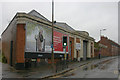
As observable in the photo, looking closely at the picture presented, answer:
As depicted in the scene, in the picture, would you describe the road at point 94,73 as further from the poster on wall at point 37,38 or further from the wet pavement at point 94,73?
the poster on wall at point 37,38

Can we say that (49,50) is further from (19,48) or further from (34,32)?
(19,48)

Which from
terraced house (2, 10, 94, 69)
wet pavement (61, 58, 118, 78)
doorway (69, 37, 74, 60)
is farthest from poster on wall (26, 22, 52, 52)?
doorway (69, 37, 74, 60)

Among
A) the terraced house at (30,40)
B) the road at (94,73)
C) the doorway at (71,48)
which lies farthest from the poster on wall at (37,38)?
the doorway at (71,48)

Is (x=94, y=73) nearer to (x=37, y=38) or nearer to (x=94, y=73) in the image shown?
(x=94, y=73)

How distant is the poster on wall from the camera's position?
21044 mm

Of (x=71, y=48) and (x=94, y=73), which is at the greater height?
(x=71, y=48)

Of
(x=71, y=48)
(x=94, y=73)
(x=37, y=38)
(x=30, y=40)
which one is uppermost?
(x=37, y=38)

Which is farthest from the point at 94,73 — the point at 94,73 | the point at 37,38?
the point at 37,38

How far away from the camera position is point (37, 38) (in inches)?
886

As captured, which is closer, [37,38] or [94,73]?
[94,73]

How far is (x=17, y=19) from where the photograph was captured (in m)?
20.5

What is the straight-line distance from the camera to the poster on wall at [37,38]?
2104cm

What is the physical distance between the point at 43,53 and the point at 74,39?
A: 1364cm

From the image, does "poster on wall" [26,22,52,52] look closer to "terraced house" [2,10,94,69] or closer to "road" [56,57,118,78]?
"terraced house" [2,10,94,69]
